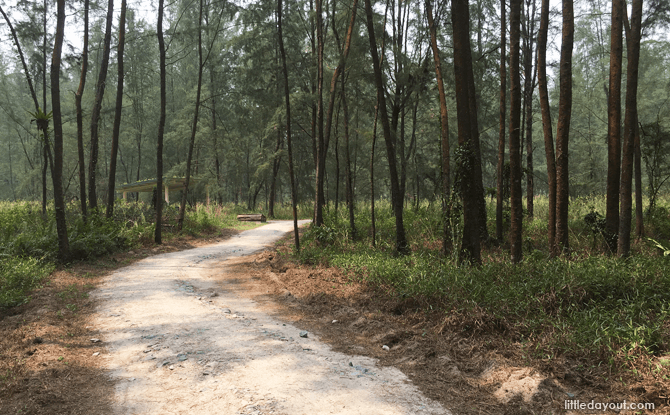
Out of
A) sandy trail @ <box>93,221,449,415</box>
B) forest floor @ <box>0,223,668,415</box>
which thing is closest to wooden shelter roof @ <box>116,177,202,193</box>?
forest floor @ <box>0,223,668,415</box>

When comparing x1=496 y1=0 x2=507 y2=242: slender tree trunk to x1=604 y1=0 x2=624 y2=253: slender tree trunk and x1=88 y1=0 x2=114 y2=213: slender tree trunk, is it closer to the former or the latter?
x1=604 y1=0 x2=624 y2=253: slender tree trunk

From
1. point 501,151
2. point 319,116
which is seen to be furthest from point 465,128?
point 319,116

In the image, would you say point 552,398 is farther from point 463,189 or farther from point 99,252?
point 99,252

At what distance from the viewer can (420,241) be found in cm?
1062

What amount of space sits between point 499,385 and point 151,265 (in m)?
8.97

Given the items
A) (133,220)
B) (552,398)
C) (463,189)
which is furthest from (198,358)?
(133,220)

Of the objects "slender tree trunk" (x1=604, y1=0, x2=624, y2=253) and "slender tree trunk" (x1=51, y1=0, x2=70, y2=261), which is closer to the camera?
"slender tree trunk" (x1=604, y1=0, x2=624, y2=253)

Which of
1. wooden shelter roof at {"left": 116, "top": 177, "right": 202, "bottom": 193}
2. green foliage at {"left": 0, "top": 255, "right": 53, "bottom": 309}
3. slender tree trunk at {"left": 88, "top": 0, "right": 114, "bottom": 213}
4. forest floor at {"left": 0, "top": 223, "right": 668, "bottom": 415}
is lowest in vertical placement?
forest floor at {"left": 0, "top": 223, "right": 668, "bottom": 415}

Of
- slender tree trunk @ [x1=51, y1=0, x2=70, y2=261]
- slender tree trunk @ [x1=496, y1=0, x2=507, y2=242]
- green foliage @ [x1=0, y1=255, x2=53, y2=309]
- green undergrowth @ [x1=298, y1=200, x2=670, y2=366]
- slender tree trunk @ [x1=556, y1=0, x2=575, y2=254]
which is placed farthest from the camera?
slender tree trunk @ [x1=496, y1=0, x2=507, y2=242]

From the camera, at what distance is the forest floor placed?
3090 mm

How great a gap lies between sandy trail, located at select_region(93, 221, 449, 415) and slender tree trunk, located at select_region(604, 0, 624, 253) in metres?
6.70

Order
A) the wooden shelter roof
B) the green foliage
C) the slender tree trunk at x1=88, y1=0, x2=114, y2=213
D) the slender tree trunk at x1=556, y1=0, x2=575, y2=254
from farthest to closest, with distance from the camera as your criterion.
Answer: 1. the wooden shelter roof
2. the slender tree trunk at x1=88, y1=0, x2=114, y2=213
3. the slender tree trunk at x1=556, y1=0, x2=575, y2=254
4. the green foliage

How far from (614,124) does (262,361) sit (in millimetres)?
8118

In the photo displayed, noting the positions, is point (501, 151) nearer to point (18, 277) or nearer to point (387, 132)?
point (387, 132)
